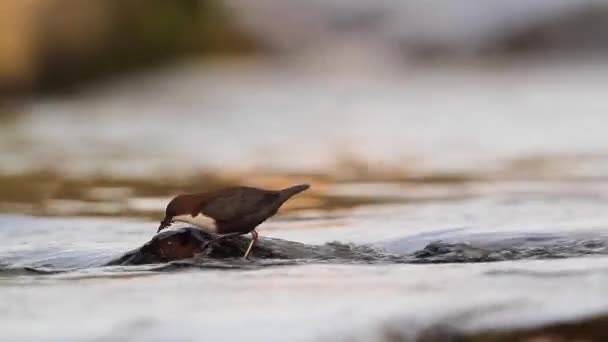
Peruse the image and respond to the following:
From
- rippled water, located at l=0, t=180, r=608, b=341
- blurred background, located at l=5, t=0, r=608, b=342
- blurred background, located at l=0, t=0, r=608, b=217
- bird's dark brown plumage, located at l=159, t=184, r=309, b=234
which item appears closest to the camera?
rippled water, located at l=0, t=180, r=608, b=341

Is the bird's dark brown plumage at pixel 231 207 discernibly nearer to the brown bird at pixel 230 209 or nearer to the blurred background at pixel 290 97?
the brown bird at pixel 230 209

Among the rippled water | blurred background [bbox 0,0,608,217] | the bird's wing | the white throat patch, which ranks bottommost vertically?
the rippled water

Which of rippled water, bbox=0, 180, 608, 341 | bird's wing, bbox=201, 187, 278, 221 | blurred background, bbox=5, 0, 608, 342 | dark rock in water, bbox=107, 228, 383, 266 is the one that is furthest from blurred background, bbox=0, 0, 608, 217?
bird's wing, bbox=201, 187, 278, 221

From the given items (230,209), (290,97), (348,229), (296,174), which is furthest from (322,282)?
(290,97)

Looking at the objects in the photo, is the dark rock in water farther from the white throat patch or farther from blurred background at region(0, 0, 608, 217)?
blurred background at region(0, 0, 608, 217)

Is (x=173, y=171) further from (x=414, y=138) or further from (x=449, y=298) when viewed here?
(x=449, y=298)

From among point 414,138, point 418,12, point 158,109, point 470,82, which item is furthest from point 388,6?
point 414,138

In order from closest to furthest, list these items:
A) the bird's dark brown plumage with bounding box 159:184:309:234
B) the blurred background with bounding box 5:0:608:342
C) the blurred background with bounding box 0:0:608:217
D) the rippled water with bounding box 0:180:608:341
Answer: the rippled water with bounding box 0:180:608:341
the blurred background with bounding box 5:0:608:342
the bird's dark brown plumage with bounding box 159:184:309:234
the blurred background with bounding box 0:0:608:217
